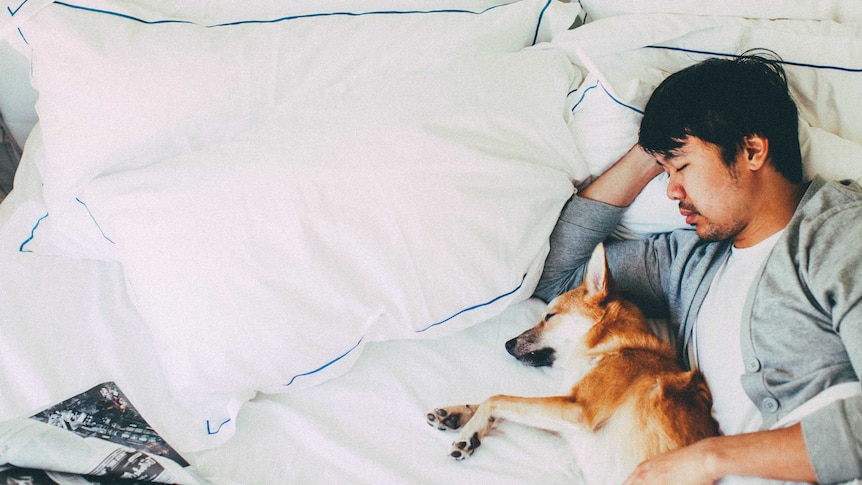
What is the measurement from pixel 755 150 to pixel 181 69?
1.18 meters

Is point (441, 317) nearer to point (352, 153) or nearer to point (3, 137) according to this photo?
point (352, 153)

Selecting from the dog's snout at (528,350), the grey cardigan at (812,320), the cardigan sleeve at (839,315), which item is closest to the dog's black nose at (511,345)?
the dog's snout at (528,350)

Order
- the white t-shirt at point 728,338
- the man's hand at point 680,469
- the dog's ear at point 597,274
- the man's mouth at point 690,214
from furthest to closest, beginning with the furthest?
the dog's ear at point 597,274, the man's mouth at point 690,214, the white t-shirt at point 728,338, the man's hand at point 680,469

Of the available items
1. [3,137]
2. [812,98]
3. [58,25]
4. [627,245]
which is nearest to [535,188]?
[627,245]

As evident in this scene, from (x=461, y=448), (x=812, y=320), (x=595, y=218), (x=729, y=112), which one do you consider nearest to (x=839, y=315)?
(x=812, y=320)

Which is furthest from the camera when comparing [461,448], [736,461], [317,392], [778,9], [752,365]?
[778,9]

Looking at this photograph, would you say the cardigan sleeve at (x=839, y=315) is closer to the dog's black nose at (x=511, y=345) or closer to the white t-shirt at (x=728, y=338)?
the white t-shirt at (x=728, y=338)

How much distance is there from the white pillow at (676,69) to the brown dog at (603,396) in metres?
0.26

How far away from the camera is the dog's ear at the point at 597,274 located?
133cm

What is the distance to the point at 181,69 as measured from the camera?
3.86 feet

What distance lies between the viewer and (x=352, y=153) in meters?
1.15

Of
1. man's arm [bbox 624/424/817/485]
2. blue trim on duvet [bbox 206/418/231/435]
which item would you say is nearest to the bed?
blue trim on duvet [bbox 206/418/231/435]

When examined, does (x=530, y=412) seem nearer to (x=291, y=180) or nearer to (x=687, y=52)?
(x=291, y=180)

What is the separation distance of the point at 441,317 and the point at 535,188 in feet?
1.18
